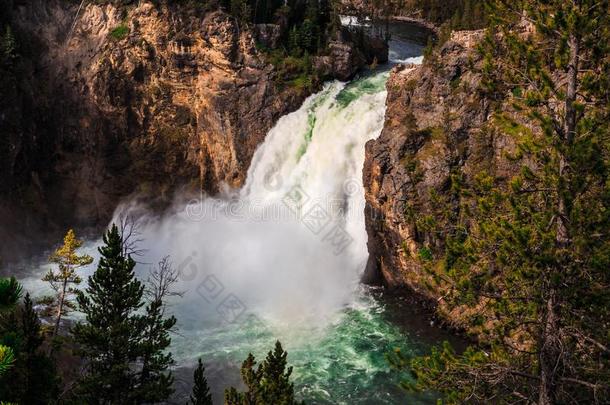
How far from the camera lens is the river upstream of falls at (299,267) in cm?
2747

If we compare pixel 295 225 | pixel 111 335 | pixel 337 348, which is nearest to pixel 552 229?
pixel 111 335

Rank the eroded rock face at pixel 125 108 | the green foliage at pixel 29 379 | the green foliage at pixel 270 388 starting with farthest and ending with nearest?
the eroded rock face at pixel 125 108 → the green foliage at pixel 270 388 → the green foliage at pixel 29 379

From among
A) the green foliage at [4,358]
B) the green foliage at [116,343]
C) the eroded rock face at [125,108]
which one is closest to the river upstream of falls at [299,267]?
the eroded rock face at [125,108]

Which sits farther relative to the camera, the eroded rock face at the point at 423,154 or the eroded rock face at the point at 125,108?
the eroded rock face at the point at 125,108

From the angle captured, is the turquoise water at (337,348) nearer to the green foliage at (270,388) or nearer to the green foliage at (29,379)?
the green foliage at (270,388)

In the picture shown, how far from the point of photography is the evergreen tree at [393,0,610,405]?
12.1 m

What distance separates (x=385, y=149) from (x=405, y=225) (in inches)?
199

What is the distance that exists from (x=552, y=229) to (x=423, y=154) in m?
19.4

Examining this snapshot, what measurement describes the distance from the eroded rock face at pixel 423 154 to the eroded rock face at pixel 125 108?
13.6m

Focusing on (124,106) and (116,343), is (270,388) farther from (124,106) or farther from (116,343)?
(124,106)

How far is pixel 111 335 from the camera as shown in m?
20.6

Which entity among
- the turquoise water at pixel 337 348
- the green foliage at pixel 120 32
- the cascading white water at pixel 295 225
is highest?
the green foliage at pixel 120 32

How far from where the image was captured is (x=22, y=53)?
4641 centimetres

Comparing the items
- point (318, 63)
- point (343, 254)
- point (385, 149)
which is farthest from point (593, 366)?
point (318, 63)
